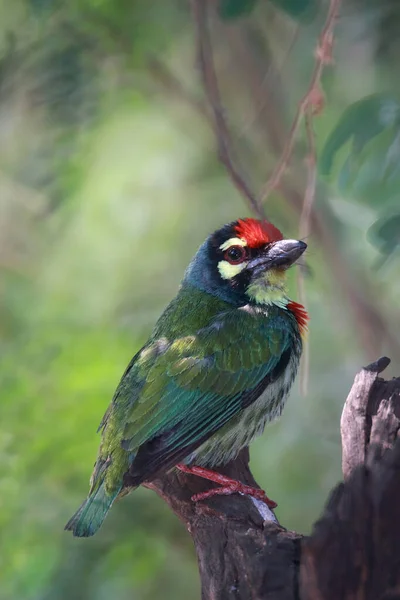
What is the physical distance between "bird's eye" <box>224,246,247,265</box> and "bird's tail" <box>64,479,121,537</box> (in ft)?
3.53

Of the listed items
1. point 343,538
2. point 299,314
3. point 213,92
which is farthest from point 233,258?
point 343,538

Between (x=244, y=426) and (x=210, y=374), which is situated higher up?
(x=210, y=374)

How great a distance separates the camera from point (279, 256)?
368 centimetres

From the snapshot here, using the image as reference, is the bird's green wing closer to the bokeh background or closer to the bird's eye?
the bird's eye

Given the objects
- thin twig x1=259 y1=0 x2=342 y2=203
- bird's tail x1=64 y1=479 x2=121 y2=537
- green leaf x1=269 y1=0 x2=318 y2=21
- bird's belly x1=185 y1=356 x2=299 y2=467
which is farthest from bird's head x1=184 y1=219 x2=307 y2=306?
bird's tail x1=64 y1=479 x2=121 y2=537

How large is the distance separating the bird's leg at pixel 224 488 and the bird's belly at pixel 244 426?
0.21 feet

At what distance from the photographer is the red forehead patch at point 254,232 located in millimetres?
3727

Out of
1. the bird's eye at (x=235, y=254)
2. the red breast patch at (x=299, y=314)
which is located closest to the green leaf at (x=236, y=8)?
the bird's eye at (x=235, y=254)

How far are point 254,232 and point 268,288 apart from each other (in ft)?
0.76

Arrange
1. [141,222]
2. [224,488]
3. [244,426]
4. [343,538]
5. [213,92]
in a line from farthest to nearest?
[141,222] → [213,92] → [244,426] → [224,488] → [343,538]

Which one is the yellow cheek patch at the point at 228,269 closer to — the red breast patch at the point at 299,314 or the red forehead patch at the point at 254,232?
the red forehead patch at the point at 254,232

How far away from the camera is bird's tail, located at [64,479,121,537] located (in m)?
3.06

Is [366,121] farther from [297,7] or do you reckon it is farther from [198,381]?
[198,381]

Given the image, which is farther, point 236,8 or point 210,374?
point 236,8
